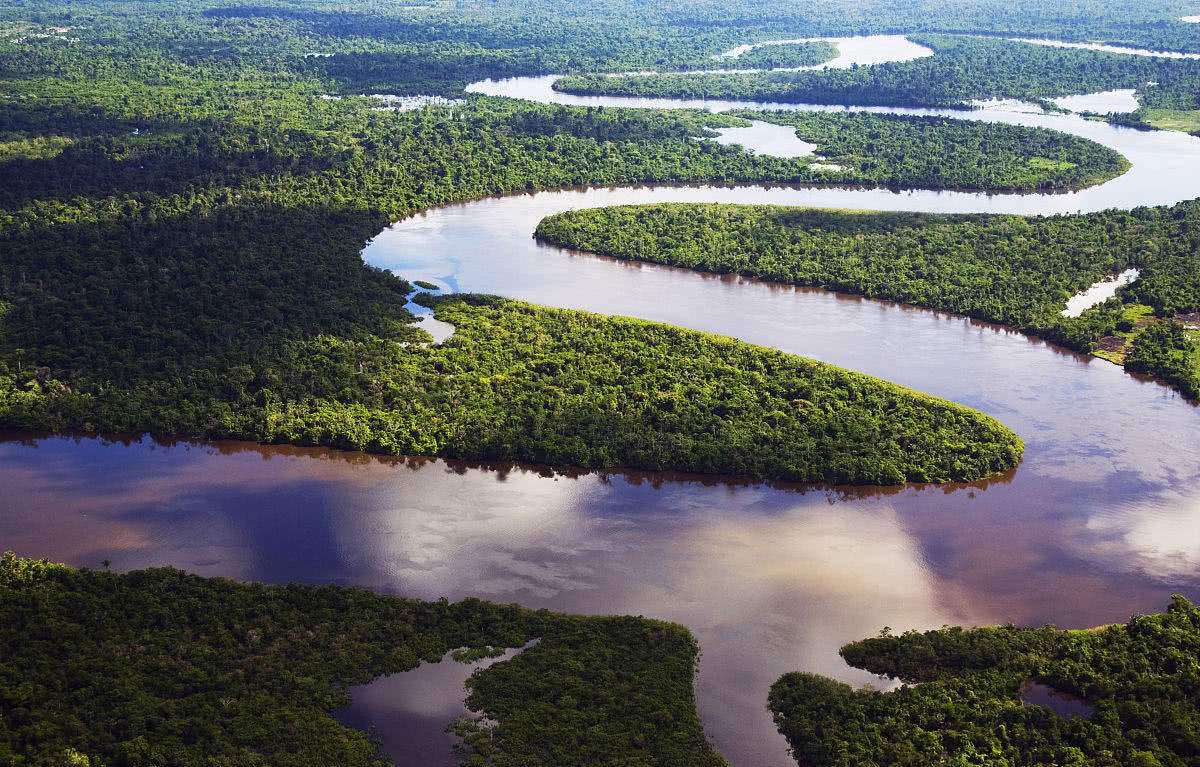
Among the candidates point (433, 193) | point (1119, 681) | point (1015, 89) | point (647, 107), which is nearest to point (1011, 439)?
point (1119, 681)

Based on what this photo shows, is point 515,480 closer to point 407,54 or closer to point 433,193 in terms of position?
point 433,193

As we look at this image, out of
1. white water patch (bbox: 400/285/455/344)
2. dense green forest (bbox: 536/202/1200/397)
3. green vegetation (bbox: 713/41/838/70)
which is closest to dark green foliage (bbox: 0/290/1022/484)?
white water patch (bbox: 400/285/455/344)

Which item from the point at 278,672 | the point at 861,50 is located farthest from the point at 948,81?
the point at 278,672

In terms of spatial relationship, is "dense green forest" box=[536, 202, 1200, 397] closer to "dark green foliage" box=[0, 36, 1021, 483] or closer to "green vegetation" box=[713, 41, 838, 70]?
"dark green foliage" box=[0, 36, 1021, 483]

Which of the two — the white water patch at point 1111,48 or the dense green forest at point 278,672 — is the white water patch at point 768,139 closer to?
the white water patch at point 1111,48

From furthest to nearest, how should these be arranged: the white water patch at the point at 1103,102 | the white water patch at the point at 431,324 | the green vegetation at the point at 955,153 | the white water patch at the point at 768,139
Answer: the white water patch at the point at 1103,102
the white water patch at the point at 768,139
the green vegetation at the point at 955,153
the white water patch at the point at 431,324

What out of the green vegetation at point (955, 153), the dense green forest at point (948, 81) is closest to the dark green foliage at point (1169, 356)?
the green vegetation at point (955, 153)
